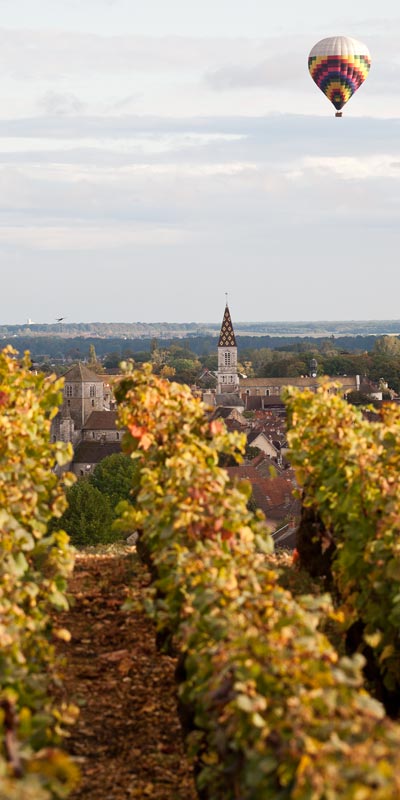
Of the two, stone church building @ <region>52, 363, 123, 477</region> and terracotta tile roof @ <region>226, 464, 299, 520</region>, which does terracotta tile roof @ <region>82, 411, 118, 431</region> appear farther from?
terracotta tile roof @ <region>226, 464, 299, 520</region>

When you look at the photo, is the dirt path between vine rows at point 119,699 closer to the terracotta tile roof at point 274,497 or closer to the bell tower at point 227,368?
the terracotta tile roof at point 274,497

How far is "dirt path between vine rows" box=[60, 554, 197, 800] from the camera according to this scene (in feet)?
24.1

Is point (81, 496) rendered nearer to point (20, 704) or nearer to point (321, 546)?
point (321, 546)

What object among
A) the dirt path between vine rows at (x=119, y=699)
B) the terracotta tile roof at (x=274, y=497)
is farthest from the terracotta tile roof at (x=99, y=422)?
the dirt path between vine rows at (x=119, y=699)

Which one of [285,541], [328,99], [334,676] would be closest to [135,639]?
[334,676]

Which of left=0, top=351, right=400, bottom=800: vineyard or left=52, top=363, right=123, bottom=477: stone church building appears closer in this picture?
left=0, top=351, right=400, bottom=800: vineyard

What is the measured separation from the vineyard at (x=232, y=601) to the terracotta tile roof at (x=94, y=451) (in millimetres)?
69900

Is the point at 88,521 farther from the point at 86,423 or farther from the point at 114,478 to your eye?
the point at 86,423

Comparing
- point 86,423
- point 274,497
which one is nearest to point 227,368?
point 86,423

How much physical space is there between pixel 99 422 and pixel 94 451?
12141 mm

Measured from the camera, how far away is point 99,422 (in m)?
94.4

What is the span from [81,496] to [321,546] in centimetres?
3367

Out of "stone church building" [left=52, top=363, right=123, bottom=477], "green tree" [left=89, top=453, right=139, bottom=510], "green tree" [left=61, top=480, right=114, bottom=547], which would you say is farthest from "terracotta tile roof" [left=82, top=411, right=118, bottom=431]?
"green tree" [left=61, top=480, right=114, bottom=547]

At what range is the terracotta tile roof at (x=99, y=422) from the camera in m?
93.8
